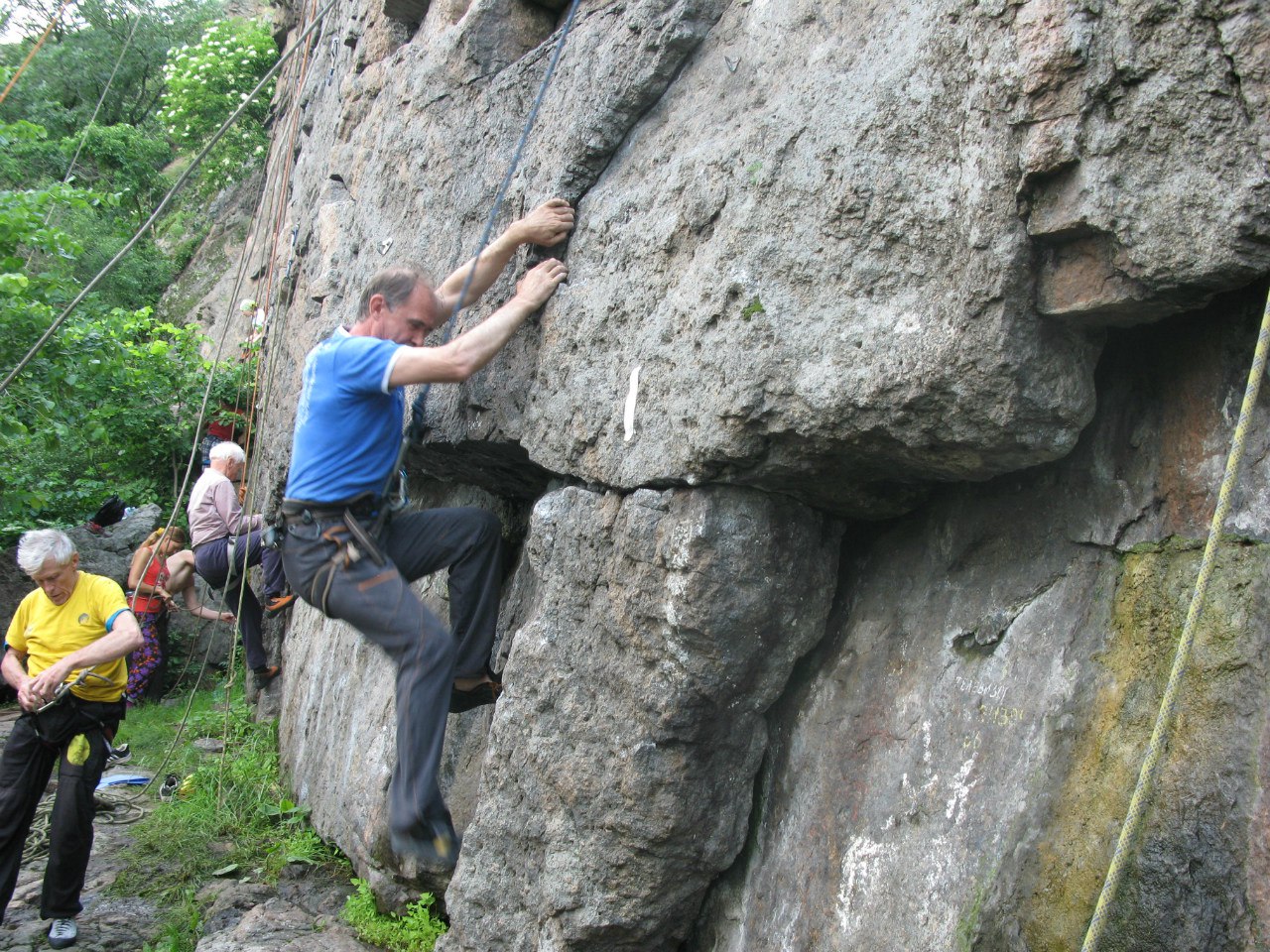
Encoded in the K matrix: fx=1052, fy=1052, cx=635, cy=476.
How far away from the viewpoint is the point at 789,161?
119 inches

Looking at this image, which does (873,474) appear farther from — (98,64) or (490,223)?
(98,64)

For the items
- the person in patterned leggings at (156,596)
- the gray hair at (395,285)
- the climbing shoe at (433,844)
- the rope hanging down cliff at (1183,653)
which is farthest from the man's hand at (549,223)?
the person in patterned leggings at (156,596)

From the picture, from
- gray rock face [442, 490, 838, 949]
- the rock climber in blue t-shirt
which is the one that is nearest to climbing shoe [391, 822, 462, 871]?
the rock climber in blue t-shirt

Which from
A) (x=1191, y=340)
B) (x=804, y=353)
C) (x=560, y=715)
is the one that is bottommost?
(x=560, y=715)

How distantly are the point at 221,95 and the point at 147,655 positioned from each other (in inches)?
455

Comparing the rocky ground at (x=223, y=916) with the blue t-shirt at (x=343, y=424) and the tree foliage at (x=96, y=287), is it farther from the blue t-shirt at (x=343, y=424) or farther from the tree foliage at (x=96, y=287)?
the tree foliage at (x=96, y=287)

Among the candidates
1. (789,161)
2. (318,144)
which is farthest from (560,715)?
(318,144)

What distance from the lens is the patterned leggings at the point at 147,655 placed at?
8727 millimetres

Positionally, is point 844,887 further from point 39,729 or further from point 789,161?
point 39,729

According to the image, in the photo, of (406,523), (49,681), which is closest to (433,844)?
(406,523)

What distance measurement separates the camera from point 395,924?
445cm

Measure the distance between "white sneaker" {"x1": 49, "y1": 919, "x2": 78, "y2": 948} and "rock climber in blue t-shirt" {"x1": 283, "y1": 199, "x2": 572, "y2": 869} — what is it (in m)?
2.03

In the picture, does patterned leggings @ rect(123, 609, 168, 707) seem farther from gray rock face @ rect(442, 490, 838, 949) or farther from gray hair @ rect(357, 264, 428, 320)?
gray rock face @ rect(442, 490, 838, 949)

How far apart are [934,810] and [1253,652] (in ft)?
2.94
